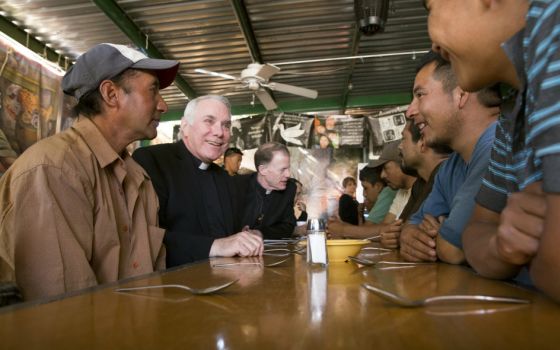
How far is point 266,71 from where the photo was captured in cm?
582

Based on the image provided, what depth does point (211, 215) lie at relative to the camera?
9.52 ft

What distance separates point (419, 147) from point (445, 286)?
2.50 meters

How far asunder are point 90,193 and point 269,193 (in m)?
2.99

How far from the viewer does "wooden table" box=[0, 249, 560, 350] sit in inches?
21.1

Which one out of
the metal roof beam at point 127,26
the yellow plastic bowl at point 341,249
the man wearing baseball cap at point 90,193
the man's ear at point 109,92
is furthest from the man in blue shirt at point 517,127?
the metal roof beam at point 127,26

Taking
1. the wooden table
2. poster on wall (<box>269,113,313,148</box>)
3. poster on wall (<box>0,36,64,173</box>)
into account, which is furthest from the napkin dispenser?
poster on wall (<box>269,113,313,148</box>)

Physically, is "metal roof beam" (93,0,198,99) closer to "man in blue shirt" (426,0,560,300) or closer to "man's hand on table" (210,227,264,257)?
"man's hand on table" (210,227,264,257)

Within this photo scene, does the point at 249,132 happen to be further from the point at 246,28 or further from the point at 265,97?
the point at 246,28

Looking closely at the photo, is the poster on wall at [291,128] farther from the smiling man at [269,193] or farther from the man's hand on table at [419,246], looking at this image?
the man's hand on table at [419,246]

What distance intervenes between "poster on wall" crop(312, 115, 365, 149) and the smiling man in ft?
14.0

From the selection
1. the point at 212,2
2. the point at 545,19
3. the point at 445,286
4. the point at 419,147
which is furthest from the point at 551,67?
the point at 212,2

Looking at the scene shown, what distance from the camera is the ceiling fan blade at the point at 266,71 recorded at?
5.66 meters

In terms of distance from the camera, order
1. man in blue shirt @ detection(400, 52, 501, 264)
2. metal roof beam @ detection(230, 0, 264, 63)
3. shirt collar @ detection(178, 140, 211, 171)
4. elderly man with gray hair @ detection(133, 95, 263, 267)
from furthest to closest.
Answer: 1. metal roof beam @ detection(230, 0, 264, 63)
2. shirt collar @ detection(178, 140, 211, 171)
3. elderly man with gray hair @ detection(133, 95, 263, 267)
4. man in blue shirt @ detection(400, 52, 501, 264)

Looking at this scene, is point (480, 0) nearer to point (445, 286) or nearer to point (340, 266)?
point (445, 286)
